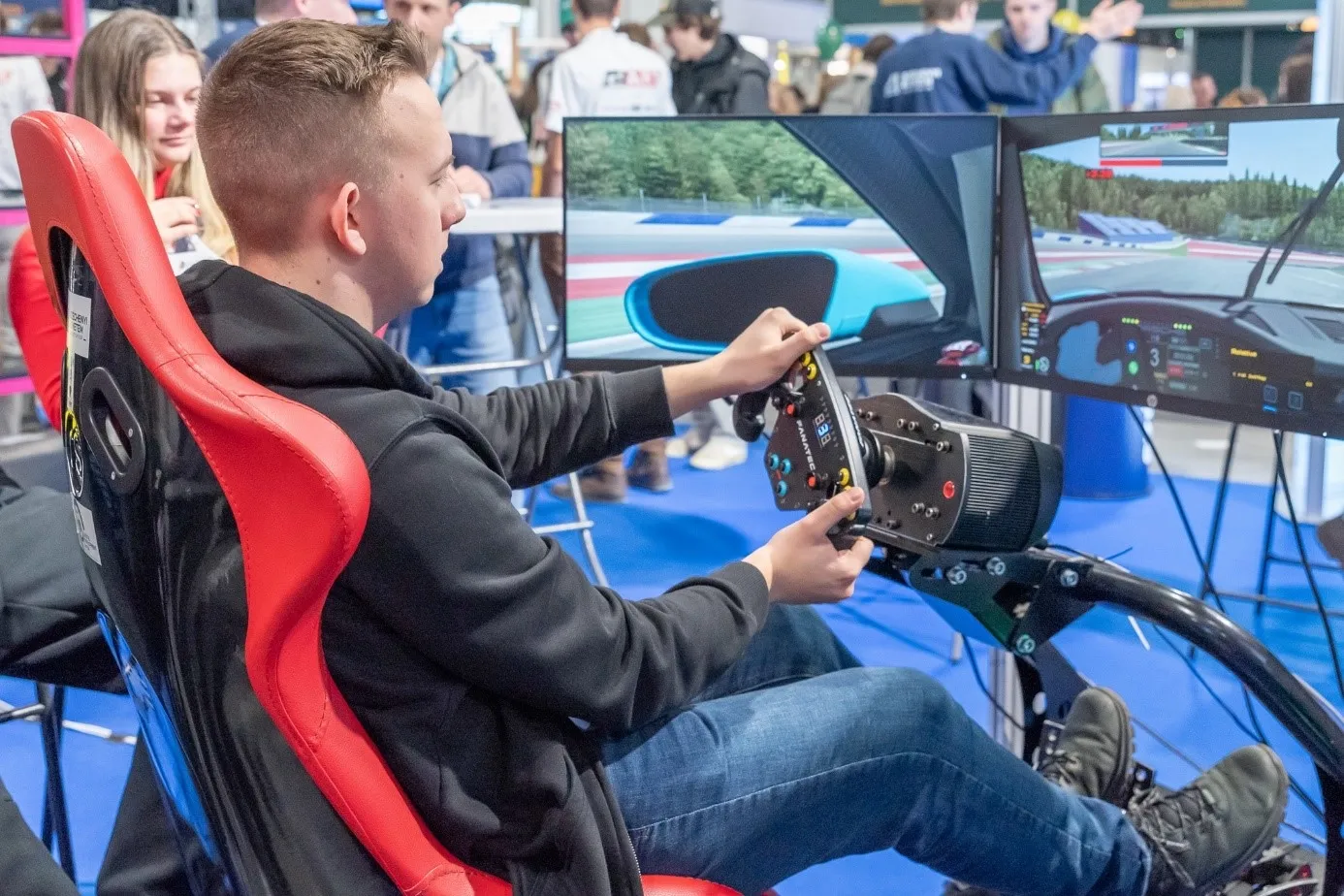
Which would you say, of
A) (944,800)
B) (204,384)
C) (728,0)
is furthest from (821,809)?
(728,0)

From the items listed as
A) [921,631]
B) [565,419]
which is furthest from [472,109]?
[565,419]

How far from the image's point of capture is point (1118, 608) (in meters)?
1.62

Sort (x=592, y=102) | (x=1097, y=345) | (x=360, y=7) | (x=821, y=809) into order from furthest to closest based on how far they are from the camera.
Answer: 1. (x=360, y=7)
2. (x=592, y=102)
3. (x=1097, y=345)
4. (x=821, y=809)

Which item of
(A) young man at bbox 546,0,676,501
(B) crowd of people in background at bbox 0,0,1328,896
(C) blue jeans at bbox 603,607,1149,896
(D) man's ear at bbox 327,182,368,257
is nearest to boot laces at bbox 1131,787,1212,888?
(C) blue jeans at bbox 603,607,1149,896

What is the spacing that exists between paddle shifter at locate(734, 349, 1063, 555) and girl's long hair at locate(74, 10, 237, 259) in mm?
1327

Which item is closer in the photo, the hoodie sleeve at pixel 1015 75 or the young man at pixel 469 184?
the young man at pixel 469 184

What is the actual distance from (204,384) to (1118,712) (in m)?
1.35

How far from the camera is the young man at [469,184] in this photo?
3.70m

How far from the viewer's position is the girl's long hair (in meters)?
2.43

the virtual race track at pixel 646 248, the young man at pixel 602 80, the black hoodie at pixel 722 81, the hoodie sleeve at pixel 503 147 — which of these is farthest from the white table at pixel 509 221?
the black hoodie at pixel 722 81

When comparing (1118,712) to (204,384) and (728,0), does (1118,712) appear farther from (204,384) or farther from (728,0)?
(728,0)

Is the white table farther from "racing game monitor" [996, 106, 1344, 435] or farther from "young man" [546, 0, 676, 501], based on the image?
"racing game monitor" [996, 106, 1344, 435]

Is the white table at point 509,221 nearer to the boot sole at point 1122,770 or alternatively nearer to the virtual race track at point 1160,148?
the virtual race track at point 1160,148

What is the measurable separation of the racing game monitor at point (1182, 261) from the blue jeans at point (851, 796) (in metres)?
0.65
